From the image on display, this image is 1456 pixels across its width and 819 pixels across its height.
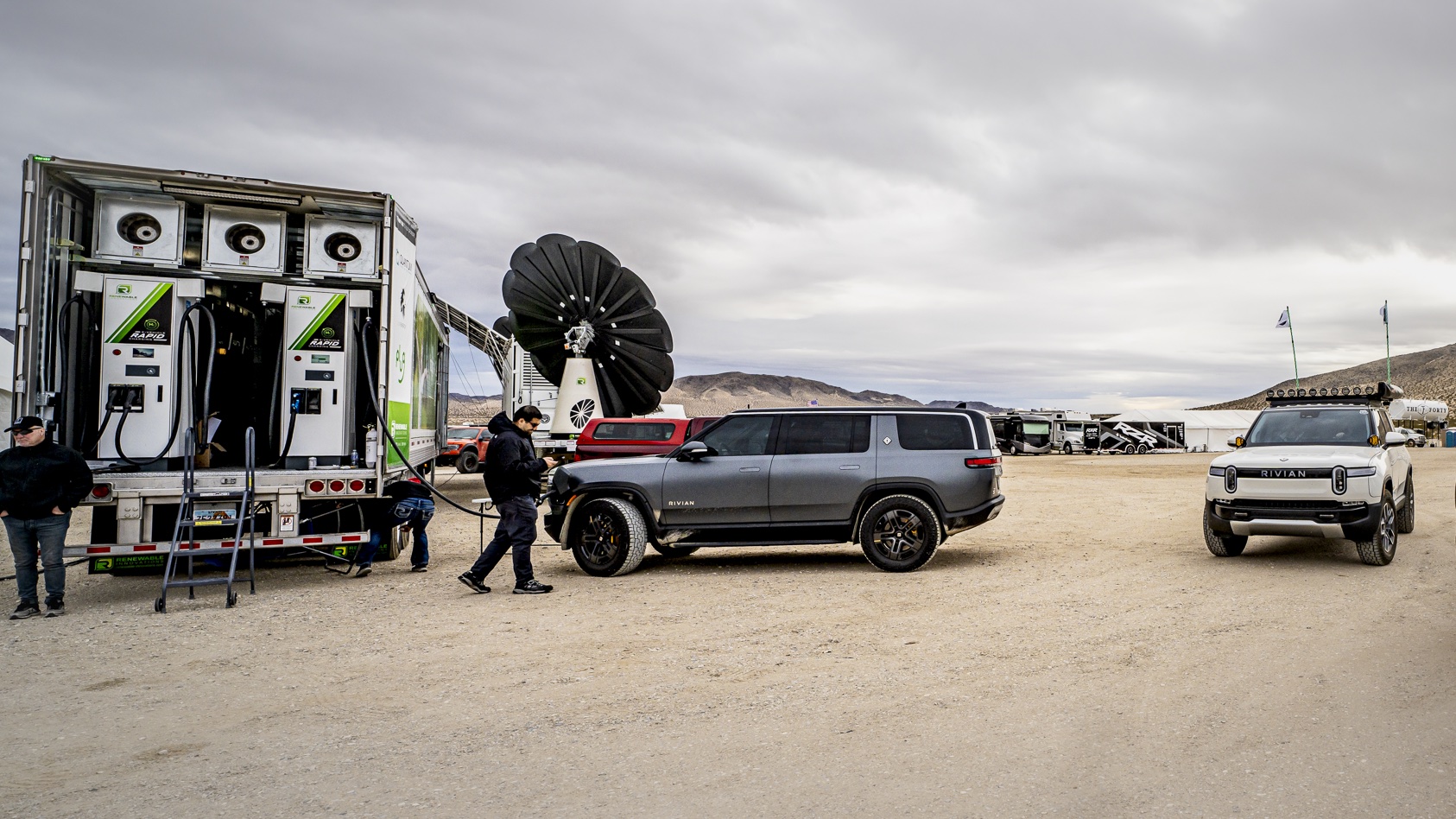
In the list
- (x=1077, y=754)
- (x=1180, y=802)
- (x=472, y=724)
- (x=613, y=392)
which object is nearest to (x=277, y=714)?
(x=472, y=724)

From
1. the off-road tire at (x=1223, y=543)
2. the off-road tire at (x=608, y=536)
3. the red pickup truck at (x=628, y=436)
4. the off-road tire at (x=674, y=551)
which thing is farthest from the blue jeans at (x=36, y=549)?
the red pickup truck at (x=628, y=436)

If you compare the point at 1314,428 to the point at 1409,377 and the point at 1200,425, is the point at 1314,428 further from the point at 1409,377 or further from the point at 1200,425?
the point at 1409,377

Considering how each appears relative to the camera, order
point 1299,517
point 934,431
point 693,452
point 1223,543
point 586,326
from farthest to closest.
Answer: point 586,326 < point 1223,543 < point 934,431 < point 693,452 < point 1299,517

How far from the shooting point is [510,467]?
952 centimetres

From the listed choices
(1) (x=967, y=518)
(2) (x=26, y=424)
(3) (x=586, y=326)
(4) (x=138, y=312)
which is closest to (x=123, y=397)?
(4) (x=138, y=312)

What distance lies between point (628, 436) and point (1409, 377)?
7208 inches

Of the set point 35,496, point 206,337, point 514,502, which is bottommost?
point 514,502

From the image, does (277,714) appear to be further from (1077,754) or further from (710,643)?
(1077,754)

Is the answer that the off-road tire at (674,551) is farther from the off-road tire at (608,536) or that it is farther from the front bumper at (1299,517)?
the front bumper at (1299,517)

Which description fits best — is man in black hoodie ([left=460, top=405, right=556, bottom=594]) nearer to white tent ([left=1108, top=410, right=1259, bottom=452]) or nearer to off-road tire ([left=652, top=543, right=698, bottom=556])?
off-road tire ([left=652, top=543, right=698, bottom=556])

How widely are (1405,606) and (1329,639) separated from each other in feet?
6.05

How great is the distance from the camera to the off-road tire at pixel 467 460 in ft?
99.5

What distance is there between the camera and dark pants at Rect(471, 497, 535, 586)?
953 centimetres

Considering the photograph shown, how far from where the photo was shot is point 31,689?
6.11 metres
